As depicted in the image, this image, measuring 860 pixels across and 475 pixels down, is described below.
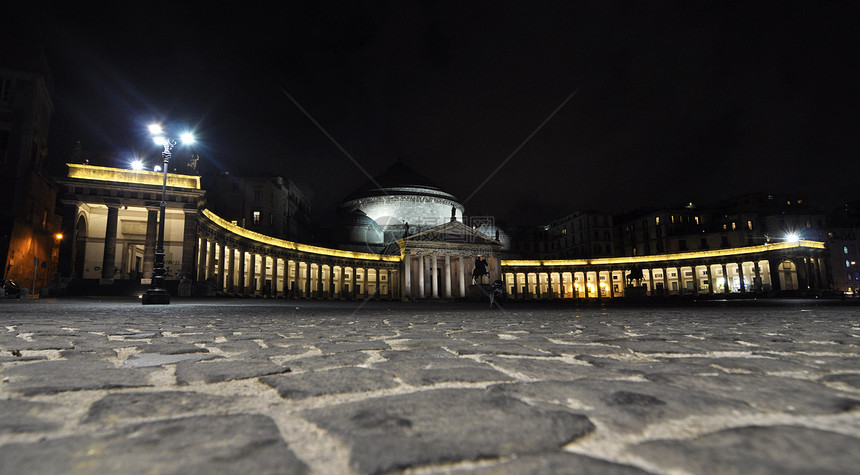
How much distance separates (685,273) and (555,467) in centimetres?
8471

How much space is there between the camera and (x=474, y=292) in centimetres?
3612

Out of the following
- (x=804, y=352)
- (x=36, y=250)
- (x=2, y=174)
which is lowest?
(x=804, y=352)

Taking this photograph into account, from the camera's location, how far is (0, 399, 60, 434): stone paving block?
1.67 metres

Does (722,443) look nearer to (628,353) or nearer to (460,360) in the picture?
(460,360)

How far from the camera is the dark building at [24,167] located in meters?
29.4

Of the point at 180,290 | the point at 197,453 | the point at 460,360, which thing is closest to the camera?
the point at 197,453

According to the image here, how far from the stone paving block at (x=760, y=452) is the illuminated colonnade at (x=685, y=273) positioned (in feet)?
223

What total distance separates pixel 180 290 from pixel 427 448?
32870mm

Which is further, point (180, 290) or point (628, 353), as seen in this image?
point (180, 290)

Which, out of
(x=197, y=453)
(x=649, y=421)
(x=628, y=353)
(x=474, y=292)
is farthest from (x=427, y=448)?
(x=474, y=292)

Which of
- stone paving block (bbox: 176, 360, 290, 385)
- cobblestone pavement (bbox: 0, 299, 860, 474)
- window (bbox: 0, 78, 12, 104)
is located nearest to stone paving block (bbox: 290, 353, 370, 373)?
cobblestone pavement (bbox: 0, 299, 860, 474)

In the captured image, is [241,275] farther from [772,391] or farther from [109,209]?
[772,391]

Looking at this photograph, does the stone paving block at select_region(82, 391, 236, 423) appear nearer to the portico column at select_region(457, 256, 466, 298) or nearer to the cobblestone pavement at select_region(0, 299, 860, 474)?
the cobblestone pavement at select_region(0, 299, 860, 474)


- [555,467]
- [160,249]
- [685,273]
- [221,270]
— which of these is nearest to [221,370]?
[555,467]
